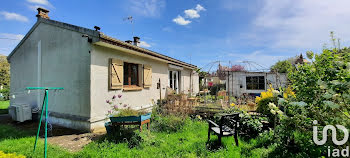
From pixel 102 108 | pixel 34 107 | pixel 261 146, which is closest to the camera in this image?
pixel 261 146

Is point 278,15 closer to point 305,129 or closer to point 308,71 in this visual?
point 308,71

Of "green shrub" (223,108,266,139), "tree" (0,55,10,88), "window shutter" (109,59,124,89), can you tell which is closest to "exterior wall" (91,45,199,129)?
"window shutter" (109,59,124,89)

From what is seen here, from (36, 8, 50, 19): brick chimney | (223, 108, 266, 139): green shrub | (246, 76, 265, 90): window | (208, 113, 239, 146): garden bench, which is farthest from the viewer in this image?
(246, 76, 265, 90): window

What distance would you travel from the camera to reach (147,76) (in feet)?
24.6

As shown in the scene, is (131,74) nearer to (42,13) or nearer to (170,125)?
(170,125)

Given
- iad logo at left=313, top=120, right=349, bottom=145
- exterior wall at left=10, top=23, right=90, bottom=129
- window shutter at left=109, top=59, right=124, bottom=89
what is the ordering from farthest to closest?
1. window shutter at left=109, top=59, right=124, bottom=89
2. exterior wall at left=10, top=23, right=90, bottom=129
3. iad logo at left=313, top=120, right=349, bottom=145

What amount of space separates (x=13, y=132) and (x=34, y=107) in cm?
197

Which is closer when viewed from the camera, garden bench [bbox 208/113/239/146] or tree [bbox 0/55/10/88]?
garden bench [bbox 208/113/239/146]

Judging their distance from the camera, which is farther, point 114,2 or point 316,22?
point 114,2

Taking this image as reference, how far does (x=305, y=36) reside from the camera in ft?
19.4

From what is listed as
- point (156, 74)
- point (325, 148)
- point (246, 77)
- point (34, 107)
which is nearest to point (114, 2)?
point (156, 74)

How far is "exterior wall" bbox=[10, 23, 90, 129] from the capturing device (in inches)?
202

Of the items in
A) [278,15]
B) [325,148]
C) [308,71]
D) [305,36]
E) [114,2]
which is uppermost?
[114,2]

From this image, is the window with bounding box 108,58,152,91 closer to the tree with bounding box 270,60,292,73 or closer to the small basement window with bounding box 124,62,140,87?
the small basement window with bounding box 124,62,140,87
